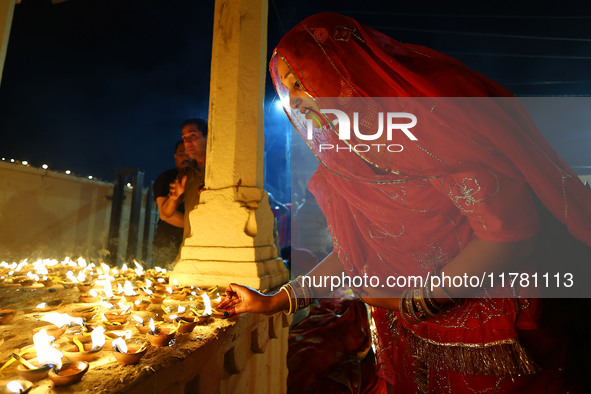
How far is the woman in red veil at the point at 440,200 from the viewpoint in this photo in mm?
992

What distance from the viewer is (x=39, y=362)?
0.87 meters

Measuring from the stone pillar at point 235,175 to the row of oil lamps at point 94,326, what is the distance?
10.6 inches

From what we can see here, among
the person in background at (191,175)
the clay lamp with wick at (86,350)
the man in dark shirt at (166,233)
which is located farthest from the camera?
the man in dark shirt at (166,233)

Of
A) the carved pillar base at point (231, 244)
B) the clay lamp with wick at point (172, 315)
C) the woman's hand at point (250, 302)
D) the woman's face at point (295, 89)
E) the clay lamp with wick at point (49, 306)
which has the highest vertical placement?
the woman's face at point (295, 89)

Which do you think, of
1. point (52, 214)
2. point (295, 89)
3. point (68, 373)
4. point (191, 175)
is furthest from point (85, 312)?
point (52, 214)

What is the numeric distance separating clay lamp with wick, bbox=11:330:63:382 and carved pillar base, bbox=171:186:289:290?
4.32ft

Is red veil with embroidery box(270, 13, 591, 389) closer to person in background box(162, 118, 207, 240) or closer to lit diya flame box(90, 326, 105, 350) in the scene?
lit diya flame box(90, 326, 105, 350)

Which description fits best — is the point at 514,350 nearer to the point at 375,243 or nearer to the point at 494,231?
the point at 494,231

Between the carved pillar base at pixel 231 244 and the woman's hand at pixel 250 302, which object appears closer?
the woman's hand at pixel 250 302

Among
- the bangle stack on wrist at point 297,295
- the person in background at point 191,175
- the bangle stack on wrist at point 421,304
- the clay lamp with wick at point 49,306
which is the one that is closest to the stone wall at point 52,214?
the person in background at point 191,175

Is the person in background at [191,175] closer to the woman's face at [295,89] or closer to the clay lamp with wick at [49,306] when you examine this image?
the clay lamp with wick at [49,306]

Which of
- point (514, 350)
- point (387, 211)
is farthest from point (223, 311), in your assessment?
point (514, 350)

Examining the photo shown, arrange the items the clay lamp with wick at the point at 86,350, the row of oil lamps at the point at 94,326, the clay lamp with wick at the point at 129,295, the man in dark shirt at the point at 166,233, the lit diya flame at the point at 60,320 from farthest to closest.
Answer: the man in dark shirt at the point at 166,233 < the clay lamp with wick at the point at 129,295 < the lit diya flame at the point at 60,320 < the clay lamp with wick at the point at 86,350 < the row of oil lamps at the point at 94,326

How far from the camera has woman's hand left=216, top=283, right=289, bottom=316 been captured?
1513mm
